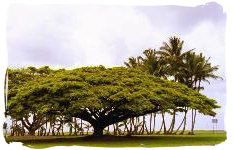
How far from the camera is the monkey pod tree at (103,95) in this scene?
19.7 meters

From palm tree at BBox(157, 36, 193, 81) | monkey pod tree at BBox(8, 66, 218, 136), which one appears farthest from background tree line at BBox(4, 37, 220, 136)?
palm tree at BBox(157, 36, 193, 81)

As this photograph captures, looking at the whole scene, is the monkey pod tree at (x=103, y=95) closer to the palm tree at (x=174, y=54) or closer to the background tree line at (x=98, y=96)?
the background tree line at (x=98, y=96)

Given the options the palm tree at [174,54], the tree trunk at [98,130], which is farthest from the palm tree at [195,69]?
the tree trunk at [98,130]

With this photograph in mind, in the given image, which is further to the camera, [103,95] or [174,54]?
[174,54]

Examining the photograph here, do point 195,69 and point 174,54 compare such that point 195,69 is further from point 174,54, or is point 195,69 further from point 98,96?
point 98,96

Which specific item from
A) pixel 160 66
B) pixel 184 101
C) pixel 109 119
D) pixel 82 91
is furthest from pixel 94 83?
pixel 160 66

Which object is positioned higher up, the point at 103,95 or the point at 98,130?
the point at 103,95

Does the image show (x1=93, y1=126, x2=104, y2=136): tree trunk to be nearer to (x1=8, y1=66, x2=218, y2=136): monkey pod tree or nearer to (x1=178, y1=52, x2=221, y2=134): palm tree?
(x1=8, y1=66, x2=218, y2=136): monkey pod tree

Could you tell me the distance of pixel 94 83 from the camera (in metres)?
20.5

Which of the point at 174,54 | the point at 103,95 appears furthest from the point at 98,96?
the point at 174,54

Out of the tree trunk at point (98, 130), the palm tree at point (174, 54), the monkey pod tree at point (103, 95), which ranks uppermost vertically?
the palm tree at point (174, 54)

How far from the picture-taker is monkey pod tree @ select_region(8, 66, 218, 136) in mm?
19734

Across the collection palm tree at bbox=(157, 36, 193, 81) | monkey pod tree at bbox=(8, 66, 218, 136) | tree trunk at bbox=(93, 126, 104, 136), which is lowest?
tree trunk at bbox=(93, 126, 104, 136)

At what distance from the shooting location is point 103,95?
19.7m
